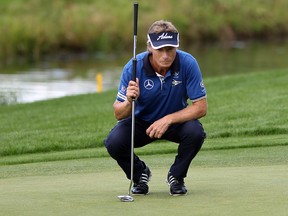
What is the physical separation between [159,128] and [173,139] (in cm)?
29

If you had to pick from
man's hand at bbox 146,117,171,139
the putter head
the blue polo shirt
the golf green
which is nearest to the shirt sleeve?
the blue polo shirt

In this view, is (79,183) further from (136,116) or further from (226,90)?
(226,90)

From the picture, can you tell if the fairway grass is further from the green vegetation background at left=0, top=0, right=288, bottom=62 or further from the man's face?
the green vegetation background at left=0, top=0, right=288, bottom=62

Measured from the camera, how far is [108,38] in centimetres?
4556

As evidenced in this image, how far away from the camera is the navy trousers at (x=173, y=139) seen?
8062 millimetres

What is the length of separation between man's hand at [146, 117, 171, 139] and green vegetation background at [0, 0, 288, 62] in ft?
107

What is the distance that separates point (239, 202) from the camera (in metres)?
7.25

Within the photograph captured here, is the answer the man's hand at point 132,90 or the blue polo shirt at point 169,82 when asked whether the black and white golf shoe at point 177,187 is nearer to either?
the blue polo shirt at point 169,82

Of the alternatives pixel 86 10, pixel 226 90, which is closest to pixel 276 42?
pixel 86 10

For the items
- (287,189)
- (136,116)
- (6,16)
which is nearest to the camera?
(287,189)

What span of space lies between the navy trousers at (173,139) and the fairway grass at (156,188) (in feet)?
0.80

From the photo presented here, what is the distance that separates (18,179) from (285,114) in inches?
255

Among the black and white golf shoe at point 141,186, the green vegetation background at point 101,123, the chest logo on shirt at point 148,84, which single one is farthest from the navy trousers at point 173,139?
the green vegetation background at point 101,123

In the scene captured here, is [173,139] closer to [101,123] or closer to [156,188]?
[156,188]
